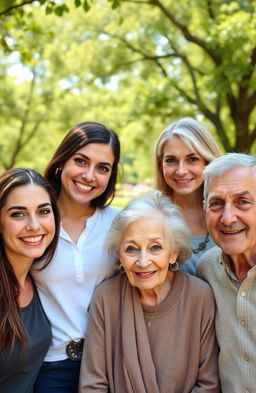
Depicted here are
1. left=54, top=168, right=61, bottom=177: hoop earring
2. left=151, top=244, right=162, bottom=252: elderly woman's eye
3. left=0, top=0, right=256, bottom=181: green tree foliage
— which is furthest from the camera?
left=0, top=0, right=256, bottom=181: green tree foliage

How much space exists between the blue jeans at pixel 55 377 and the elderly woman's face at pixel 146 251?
2.53 feet

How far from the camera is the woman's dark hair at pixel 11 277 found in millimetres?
2633

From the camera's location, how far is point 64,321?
3.03 meters

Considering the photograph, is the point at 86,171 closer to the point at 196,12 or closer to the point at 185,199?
the point at 185,199

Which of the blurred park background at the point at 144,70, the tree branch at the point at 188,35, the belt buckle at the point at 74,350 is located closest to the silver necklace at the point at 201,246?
the belt buckle at the point at 74,350

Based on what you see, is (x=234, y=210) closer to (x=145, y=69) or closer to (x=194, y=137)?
(x=194, y=137)

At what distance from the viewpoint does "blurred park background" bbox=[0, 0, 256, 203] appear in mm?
10750

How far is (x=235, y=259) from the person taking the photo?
281cm

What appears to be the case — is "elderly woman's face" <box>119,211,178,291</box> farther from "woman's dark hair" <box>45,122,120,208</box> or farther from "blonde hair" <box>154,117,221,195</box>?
"blonde hair" <box>154,117,221,195</box>

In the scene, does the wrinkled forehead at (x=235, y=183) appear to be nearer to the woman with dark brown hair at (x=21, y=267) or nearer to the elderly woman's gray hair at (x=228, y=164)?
the elderly woman's gray hair at (x=228, y=164)

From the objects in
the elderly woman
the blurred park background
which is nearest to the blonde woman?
the elderly woman

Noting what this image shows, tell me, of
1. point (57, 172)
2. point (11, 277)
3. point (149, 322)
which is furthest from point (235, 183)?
point (11, 277)

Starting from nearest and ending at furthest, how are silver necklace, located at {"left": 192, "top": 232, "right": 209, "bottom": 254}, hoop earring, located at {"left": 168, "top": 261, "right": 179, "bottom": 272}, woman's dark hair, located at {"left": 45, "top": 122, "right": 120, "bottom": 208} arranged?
hoop earring, located at {"left": 168, "top": 261, "right": 179, "bottom": 272} < woman's dark hair, located at {"left": 45, "top": 122, "right": 120, "bottom": 208} < silver necklace, located at {"left": 192, "top": 232, "right": 209, "bottom": 254}

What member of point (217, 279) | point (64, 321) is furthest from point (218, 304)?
point (64, 321)
